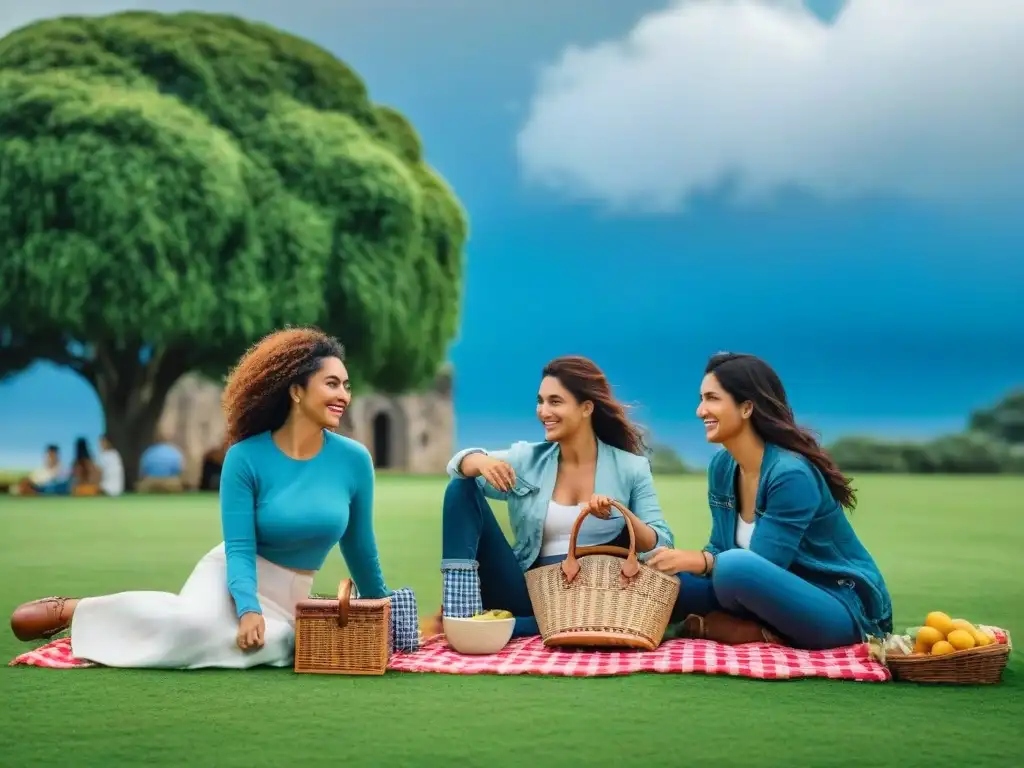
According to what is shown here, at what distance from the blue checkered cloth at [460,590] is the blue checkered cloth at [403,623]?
9.0 inches

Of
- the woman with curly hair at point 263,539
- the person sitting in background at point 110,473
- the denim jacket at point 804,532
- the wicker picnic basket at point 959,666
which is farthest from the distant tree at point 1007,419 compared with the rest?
the woman with curly hair at point 263,539

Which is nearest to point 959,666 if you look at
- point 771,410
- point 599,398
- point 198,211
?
point 771,410

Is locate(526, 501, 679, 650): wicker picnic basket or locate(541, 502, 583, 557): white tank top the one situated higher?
locate(541, 502, 583, 557): white tank top

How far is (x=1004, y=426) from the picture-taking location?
1654 inches

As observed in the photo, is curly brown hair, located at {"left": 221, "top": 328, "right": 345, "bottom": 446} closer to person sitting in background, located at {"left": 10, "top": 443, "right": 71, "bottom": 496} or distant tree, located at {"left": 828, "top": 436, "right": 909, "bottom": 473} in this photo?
A: person sitting in background, located at {"left": 10, "top": 443, "right": 71, "bottom": 496}

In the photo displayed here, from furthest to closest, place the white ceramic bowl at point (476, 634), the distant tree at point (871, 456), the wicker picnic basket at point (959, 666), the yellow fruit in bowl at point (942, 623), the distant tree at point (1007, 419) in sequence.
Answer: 1. the distant tree at point (1007, 419)
2. the distant tree at point (871, 456)
3. the white ceramic bowl at point (476, 634)
4. the yellow fruit in bowl at point (942, 623)
5. the wicker picnic basket at point (959, 666)

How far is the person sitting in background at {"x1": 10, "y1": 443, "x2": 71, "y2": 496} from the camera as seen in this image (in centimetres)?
2316

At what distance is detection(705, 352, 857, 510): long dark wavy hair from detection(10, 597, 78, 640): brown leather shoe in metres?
3.06

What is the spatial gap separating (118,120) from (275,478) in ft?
59.3

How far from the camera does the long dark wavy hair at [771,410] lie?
565cm

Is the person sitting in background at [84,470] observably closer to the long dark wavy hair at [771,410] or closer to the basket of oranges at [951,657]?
the long dark wavy hair at [771,410]

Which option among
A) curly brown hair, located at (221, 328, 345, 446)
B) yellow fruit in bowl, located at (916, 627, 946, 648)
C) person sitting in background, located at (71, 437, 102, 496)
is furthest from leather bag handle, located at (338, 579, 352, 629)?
person sitting in background, located at (71, 437, 102, 496)

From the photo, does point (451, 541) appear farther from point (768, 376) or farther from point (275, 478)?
point (768, 376)

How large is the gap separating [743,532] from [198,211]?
17.5 meters
